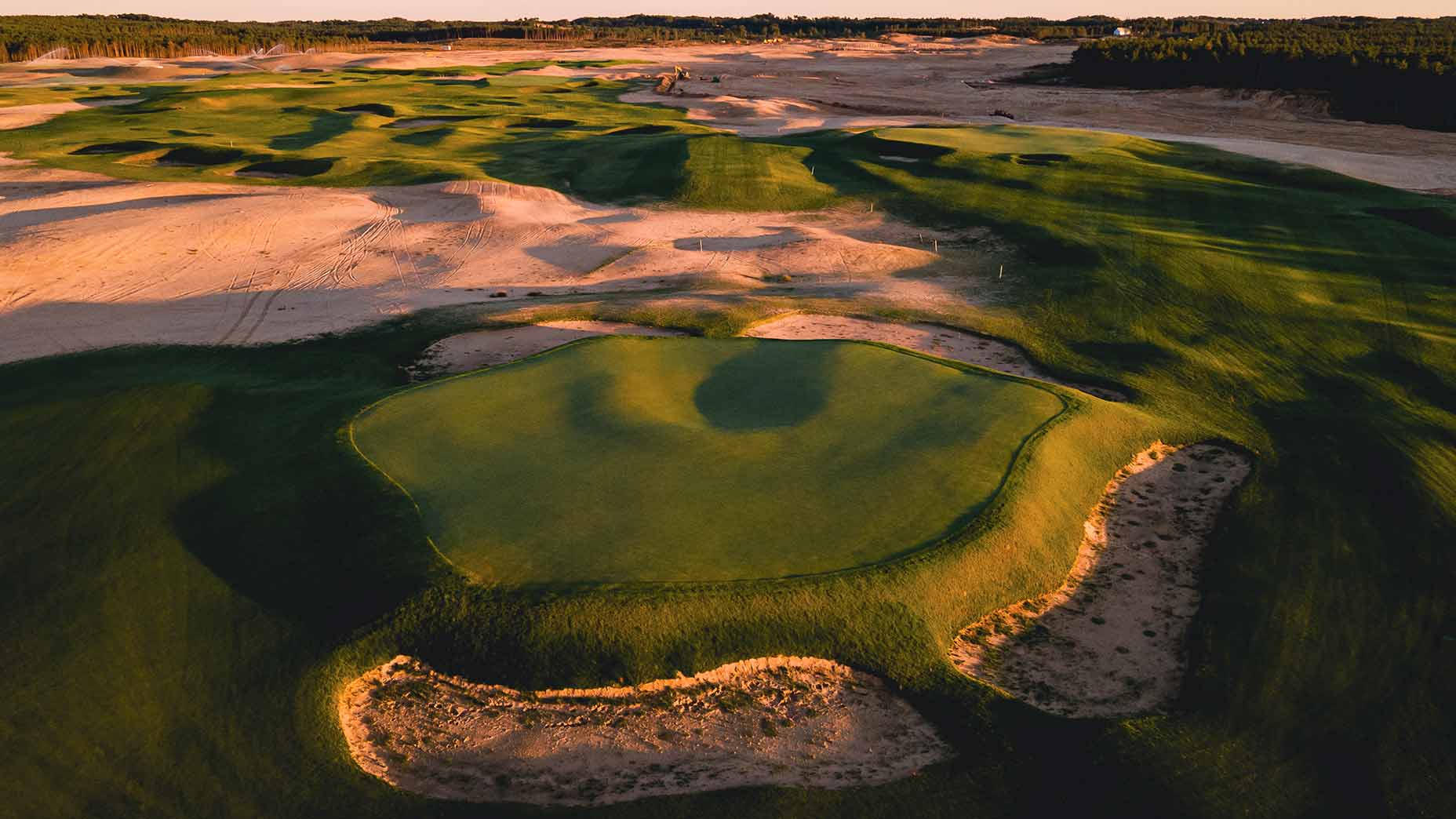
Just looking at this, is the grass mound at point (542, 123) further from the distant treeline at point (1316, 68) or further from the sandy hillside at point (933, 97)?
the distant treeline at point (1316, 68)

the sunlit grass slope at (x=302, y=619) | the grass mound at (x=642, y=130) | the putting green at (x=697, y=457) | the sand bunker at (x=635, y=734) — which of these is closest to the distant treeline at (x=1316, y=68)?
the grass mound at (x=642, y=130)

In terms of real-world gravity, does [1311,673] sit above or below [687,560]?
below

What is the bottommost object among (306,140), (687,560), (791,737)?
(791,737)

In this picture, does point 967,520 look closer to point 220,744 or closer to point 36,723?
point 220,744

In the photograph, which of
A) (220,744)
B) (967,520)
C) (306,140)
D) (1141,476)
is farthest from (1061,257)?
(306,140)

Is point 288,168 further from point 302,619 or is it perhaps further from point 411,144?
point 302,619

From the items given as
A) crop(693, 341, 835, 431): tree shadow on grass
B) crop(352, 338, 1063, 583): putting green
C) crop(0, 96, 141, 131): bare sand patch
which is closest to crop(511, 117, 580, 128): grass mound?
crop(0, 96, 141, 131): bare sand patch
